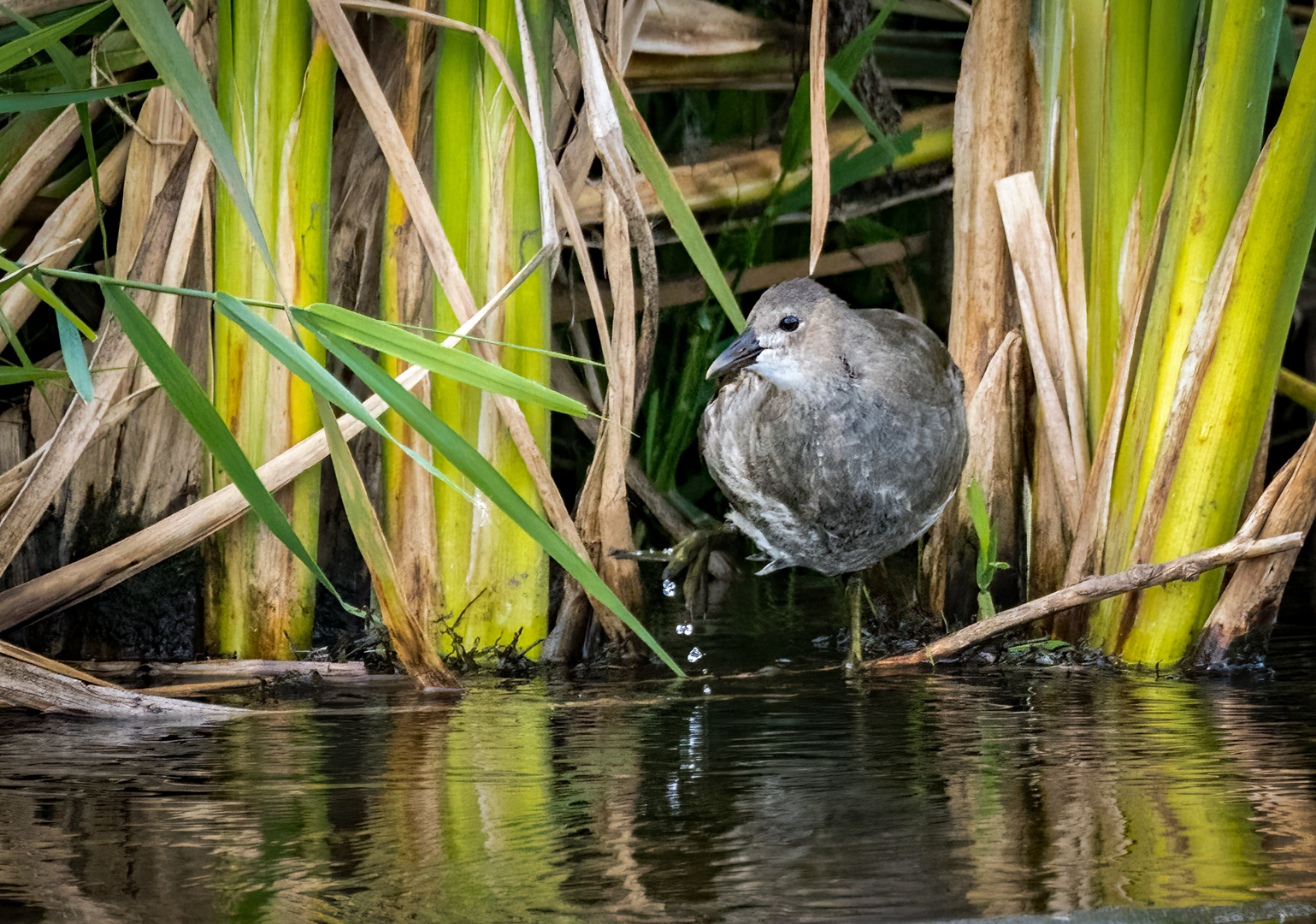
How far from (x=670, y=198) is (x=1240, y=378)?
1194 mm

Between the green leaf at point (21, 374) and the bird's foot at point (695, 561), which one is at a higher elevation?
the green leaf at point (21, 374)

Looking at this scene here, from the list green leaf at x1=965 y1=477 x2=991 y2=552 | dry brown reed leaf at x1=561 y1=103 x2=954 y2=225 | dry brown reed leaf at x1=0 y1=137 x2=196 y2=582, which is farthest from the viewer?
dry brown reed leaf at x1=561 y1=103 x2=954 y2=225

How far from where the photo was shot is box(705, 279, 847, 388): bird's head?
2977 mm

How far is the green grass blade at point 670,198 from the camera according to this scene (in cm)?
254

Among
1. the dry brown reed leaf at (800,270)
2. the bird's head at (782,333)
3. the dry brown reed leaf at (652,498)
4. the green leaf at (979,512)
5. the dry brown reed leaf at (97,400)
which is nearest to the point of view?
the dry brown reed leaf at (97,400)

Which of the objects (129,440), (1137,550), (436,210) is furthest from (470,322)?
(1137,550)

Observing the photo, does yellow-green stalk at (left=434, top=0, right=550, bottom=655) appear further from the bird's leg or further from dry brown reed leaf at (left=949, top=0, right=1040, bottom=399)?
dry brown reed leaf at (left=949, top=0, right=1040, bottom=399)

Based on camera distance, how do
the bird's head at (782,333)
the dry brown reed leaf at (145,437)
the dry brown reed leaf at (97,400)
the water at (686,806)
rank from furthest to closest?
the bird's head at (782,333) → the dry brown reed leaf at (145,437) → the dry brown reed leaf at (97,400) → the water at (686,806)

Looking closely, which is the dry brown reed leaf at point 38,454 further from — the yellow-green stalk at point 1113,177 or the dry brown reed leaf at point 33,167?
the yellow-green stalk at point 1113,177

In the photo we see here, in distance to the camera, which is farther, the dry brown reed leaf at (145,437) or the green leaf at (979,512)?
the green leaf at (979,512)

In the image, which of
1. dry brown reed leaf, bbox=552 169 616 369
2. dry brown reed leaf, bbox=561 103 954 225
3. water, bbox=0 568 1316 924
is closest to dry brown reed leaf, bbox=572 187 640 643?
dry brown reed leaf, bbox=552 169 616 369

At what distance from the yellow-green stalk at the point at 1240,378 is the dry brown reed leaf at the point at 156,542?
5.19 feet

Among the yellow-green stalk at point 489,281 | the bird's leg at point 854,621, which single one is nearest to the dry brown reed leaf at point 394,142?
the yellow-green stalk at point 489,281

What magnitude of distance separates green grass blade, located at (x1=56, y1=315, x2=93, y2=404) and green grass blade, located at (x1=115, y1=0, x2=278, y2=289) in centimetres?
33
